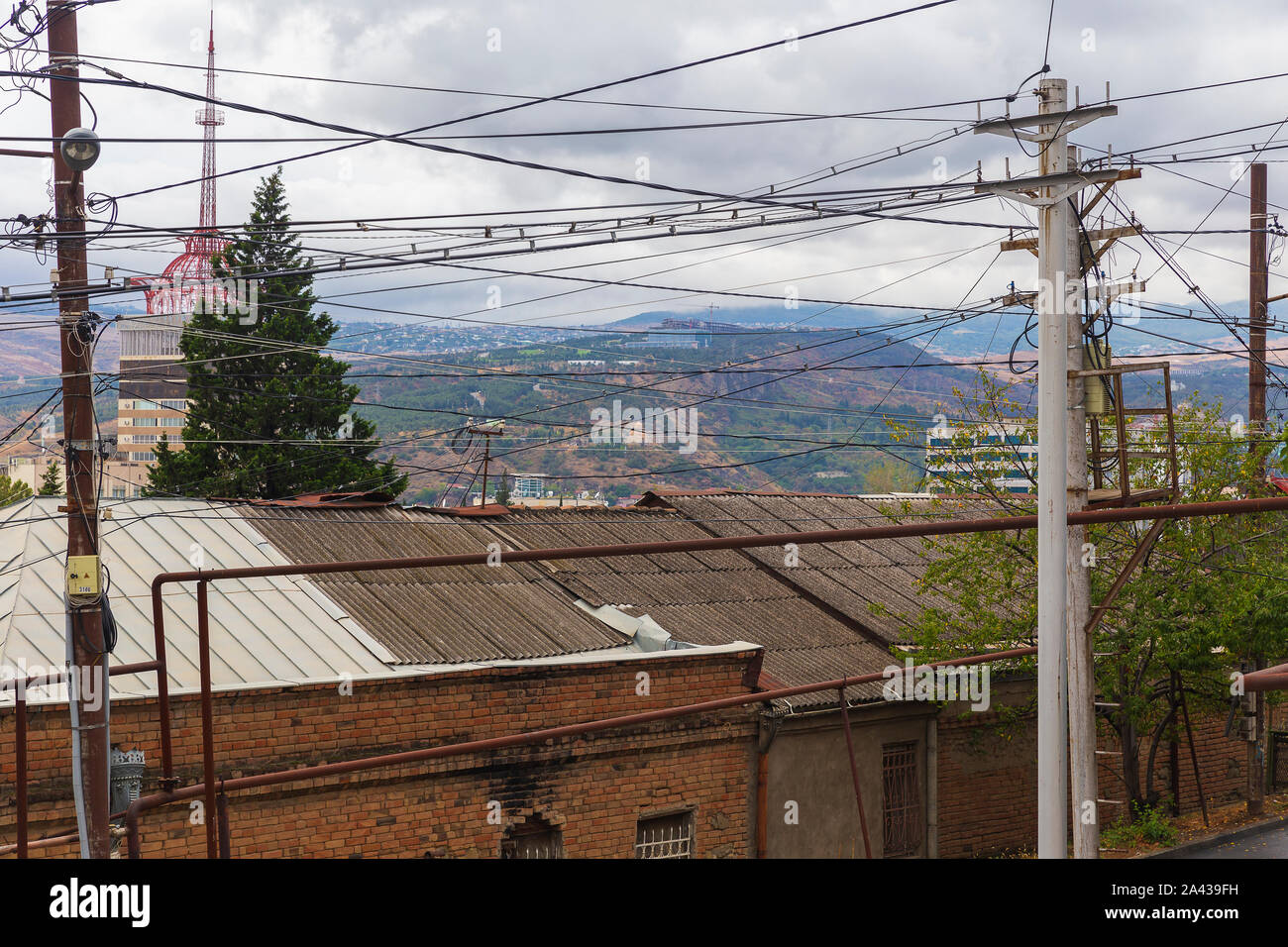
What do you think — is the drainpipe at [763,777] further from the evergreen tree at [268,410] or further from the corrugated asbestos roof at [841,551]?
the evergreen tree at [268,410]

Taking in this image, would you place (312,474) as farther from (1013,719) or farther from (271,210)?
(1013,719)

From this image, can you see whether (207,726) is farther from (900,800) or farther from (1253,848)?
(1253,848)

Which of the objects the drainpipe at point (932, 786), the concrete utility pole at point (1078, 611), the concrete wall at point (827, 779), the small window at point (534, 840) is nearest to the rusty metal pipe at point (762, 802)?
the concrete wall at point (827, 779)

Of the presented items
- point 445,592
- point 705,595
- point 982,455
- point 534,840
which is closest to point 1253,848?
point 982,455

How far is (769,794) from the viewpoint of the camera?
52.2 feet

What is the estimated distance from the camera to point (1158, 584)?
54.9 feet

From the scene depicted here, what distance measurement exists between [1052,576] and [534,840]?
900cm

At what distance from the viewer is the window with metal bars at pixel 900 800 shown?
57.8 feet

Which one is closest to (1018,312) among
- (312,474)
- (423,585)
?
(423,585)

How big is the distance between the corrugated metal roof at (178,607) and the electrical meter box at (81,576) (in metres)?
2.38

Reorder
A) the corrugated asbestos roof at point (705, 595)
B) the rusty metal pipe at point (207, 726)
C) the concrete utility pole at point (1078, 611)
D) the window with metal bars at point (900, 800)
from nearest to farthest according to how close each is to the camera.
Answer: the rusty metal pipe at point (207, 726) → the concrete utility pole at point (1078, 611) → the corrugated asbestos roof at point (705, 595) → the window with metal bars at point (900, 800)

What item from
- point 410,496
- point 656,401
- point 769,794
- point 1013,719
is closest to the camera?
point 769,794

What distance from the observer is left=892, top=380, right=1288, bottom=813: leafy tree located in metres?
16.6

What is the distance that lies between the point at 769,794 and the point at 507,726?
14.0 feet
